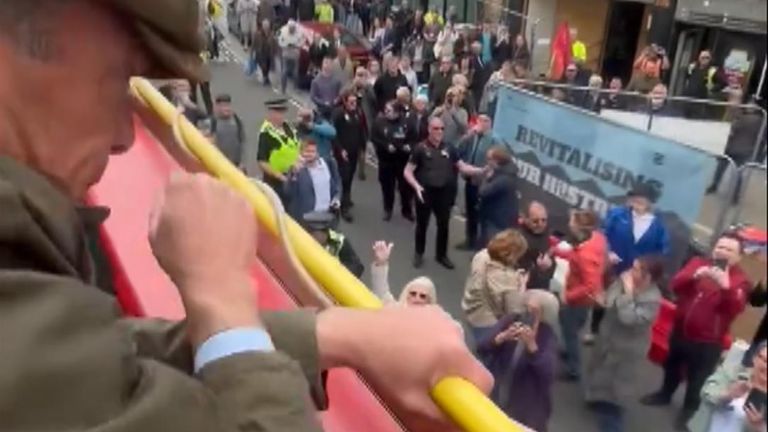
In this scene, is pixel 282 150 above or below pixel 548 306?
below

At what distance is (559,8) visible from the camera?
39.2 inches

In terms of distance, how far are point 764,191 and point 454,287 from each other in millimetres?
1443

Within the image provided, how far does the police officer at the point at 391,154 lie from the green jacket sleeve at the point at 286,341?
150 centimetres

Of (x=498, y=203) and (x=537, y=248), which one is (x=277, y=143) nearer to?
(x=498, y=203)

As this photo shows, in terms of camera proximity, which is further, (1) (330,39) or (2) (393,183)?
(1) (330,39)

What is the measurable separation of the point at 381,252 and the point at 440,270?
154 millimetres

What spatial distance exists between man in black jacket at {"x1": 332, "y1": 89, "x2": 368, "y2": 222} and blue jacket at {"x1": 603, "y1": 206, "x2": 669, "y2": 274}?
1.22 m

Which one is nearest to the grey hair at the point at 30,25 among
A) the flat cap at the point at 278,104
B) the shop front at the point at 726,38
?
the shop front at the point at 726,38

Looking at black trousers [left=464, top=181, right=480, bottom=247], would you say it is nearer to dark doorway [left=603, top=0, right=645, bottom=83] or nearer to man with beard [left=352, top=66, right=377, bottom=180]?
man with beard [left=352, top=66, right=377, bottom=180]

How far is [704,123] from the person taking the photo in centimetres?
69

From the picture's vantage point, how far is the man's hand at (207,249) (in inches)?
22.1

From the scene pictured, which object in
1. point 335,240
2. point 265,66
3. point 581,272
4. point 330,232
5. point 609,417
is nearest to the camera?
point 581,272

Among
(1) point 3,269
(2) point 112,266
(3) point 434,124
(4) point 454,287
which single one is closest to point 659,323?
(1) point 3,269

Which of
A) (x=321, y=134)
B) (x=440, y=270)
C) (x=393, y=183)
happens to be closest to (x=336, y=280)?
(x=440, y=270)
